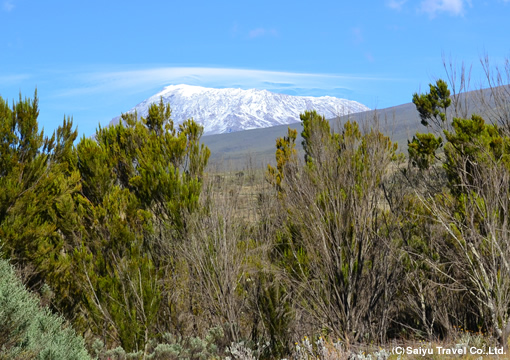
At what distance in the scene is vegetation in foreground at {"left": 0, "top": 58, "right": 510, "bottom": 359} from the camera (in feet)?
31.3

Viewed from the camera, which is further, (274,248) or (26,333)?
(274,248)

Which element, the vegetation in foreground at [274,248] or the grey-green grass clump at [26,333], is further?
the vegetation in foreground at [274,248]

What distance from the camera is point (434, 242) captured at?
1151cm

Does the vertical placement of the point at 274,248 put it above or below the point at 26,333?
below

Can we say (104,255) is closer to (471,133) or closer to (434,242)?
(434,242)

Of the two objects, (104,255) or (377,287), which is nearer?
(377,287)

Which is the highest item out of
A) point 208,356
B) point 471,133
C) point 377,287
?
point 471,133

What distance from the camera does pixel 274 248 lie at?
13070 mm

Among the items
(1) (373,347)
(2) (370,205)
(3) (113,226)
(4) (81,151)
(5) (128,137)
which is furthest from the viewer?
(5) (128,137)

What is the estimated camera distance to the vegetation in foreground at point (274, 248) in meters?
9.54

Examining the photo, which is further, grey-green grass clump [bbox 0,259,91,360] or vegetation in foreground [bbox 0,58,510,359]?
vegetation in foreground [bbox 0,58,510,359]

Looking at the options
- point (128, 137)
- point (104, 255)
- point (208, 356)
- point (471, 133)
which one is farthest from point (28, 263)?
point (471, 133)

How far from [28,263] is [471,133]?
11269 millimetres

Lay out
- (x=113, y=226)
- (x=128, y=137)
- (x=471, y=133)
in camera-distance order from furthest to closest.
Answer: (x=128, y=137), (x=113, y=226), (x=471, y=133)
